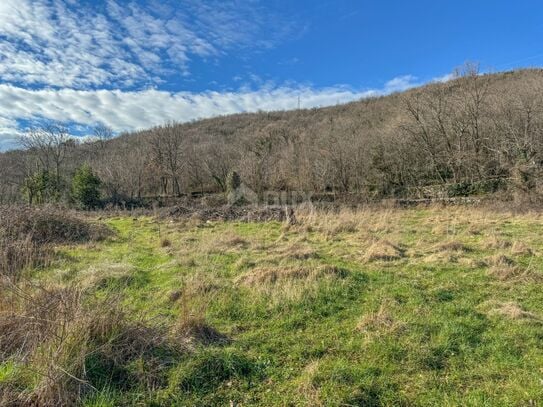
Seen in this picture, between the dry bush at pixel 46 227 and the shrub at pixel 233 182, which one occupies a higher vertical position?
the shrub at pixel 233 182

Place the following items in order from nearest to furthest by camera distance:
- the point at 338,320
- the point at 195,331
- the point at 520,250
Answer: the point at 195,331 < the point at 338,320 < the point at 520,250

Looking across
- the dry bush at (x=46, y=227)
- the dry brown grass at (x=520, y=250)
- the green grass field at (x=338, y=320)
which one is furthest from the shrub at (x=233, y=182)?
the dry brown grass at (x=520, y=250)

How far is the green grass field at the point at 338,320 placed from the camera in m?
3.65

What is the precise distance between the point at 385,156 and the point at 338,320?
101 feet

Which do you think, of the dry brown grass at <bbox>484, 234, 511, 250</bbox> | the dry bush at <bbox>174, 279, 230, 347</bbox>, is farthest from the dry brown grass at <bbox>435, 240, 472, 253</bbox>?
the dry bush at <bbox>174, 279, 230, 347</bbox>

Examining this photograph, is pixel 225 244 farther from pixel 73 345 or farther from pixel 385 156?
pixel 385 156

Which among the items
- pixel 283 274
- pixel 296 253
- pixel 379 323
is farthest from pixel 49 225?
pixel 379 323

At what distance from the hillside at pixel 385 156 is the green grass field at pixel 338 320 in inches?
685

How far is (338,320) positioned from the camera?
5.49 m

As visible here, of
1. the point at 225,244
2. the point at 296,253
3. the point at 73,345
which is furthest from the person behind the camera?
the point at 225,244

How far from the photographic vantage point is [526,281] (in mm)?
6867

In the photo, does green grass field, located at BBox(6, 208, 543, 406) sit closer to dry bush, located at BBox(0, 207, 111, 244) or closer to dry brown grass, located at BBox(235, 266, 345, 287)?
dry brown grass, located at BBox(235, 266, 345, 287)

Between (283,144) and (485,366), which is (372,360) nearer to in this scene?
(485,366)

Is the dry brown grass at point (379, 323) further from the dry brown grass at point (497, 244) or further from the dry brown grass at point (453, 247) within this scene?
the dry brown grass at point (497, 244)
